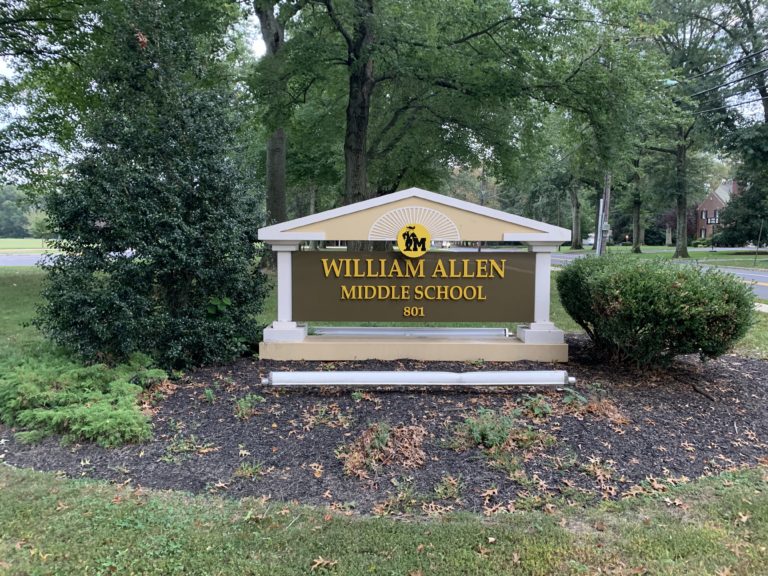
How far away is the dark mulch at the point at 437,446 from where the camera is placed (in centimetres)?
325

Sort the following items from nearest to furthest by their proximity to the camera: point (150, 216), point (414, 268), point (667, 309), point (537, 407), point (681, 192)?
1. point (537, 407)
2. point (667, 309)
3. point (150, 216)
4. point (414, 268)
5. point (681, 192)

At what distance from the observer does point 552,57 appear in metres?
10.8

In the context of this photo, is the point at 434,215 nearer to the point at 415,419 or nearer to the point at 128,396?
the point at 415,419

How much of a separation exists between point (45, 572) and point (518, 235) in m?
4.89

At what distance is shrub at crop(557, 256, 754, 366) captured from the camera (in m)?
4.56

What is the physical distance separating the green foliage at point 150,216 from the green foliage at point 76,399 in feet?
1.34

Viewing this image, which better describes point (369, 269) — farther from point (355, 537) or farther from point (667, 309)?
point (355, 537)

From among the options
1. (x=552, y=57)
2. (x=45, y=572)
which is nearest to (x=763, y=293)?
(x=552, y=57)

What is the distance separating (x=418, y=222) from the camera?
580cm

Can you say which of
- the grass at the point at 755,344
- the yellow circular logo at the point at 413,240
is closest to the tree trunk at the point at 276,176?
the yellow circular logo at the point at 413,240

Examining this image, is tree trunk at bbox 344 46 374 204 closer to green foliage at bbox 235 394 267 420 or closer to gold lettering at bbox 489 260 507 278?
gold lettering at bbox 489 260 507 278

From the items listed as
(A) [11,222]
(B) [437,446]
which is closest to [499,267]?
(B) [437,446]

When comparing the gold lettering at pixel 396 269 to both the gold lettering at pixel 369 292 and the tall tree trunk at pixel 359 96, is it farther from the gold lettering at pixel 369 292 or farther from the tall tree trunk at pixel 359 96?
the tall tree trunk at pixel 359 96

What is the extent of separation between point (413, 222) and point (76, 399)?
362 cm
